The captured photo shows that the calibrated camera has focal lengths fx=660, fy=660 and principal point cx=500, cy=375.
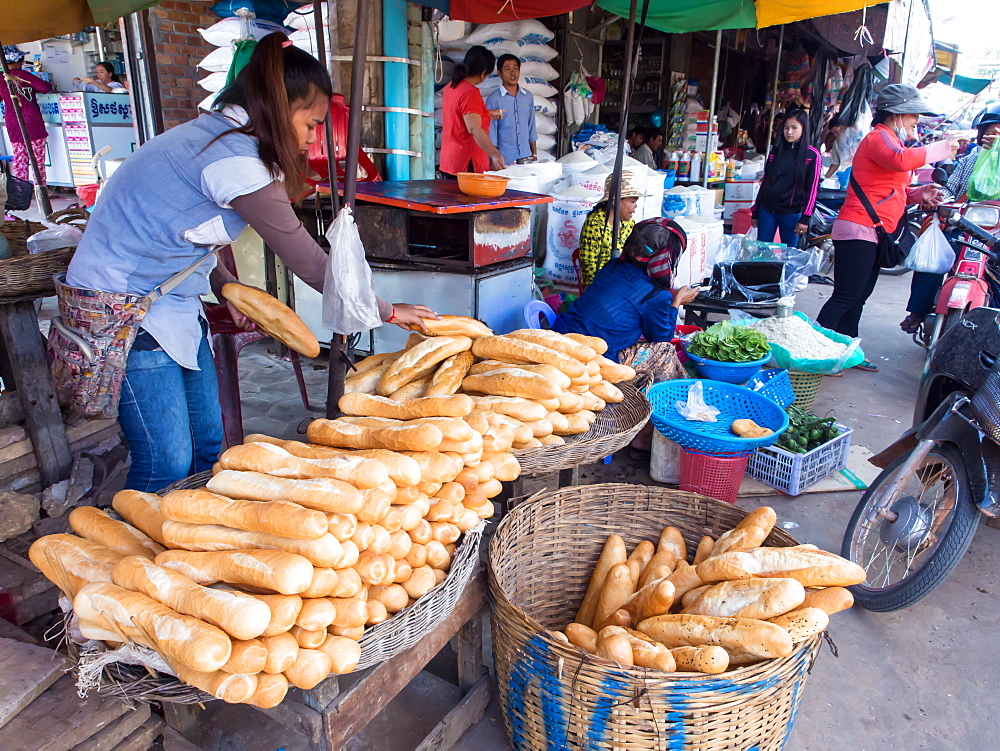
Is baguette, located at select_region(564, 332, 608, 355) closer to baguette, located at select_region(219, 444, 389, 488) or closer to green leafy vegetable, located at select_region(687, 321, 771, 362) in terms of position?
baguette, located at select_region(219, 444, 389, 488)

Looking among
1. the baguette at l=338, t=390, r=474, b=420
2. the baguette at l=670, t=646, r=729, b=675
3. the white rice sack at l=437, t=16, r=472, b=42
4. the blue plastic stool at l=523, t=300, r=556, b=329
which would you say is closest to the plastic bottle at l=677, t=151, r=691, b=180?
the white rice sack at l=437, t=16, r=472, b=42

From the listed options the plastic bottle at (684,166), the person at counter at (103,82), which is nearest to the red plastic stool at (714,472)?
the plastic bottle at (684,166)

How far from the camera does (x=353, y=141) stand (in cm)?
228

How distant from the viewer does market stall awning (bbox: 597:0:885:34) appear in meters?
4.57

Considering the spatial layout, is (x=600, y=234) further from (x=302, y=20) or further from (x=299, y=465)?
(x=299, y=465)

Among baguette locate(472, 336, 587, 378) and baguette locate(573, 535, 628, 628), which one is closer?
baguette locate(573, 535, 628, 628)

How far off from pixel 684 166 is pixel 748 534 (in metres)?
8.17

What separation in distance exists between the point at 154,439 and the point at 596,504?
1.46 metres

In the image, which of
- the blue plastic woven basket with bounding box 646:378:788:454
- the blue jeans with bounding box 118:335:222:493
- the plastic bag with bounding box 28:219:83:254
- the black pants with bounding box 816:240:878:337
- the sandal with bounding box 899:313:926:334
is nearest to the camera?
the blue jeans with bounding box 118:335:222:493

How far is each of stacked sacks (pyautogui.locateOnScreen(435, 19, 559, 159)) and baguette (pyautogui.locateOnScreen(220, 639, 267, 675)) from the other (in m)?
6.31

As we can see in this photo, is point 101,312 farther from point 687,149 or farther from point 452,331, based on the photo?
point 687,149

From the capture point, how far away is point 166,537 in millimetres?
1443

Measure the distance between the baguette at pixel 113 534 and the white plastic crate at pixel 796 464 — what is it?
2.81 m

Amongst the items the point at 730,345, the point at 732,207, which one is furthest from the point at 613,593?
the point at 732,207
